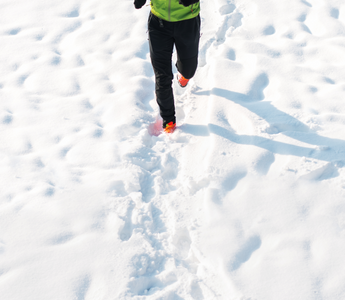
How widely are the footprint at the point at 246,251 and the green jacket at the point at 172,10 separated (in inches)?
59.1

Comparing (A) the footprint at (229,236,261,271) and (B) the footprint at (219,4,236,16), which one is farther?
(B) the footprint at (219,4,236,16)

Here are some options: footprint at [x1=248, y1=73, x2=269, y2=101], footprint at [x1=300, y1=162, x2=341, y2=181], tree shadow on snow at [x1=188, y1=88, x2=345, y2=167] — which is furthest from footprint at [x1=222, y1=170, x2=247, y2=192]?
footprint at [x1=248, y1=73, x2=269, y2=101]

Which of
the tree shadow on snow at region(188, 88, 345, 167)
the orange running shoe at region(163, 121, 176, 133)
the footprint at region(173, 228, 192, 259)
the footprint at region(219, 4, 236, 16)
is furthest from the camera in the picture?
the footprint at region(219, 4, 236, 16)

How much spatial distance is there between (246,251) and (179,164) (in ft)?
2.58

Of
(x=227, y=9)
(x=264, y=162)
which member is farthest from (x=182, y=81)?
(x=227, y=9)

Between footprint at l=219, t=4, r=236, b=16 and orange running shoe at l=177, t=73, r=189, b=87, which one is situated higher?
footprint at l=219, t=4, r=236, b=16

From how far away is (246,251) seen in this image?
1.77 meters

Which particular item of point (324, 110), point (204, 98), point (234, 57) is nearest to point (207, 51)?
point (234, 57)

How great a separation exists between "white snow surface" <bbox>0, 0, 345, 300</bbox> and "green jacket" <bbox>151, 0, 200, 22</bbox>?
0.78 metres

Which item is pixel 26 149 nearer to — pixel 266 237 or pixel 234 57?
pixel 266 237

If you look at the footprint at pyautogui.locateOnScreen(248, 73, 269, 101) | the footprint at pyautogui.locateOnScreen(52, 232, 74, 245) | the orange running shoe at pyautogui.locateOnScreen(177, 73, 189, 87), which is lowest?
the footprint at pyautogui.locateOnScreen(52, 232, 74, 245)

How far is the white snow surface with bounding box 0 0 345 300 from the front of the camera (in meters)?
1.69

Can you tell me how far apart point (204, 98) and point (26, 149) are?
150cm

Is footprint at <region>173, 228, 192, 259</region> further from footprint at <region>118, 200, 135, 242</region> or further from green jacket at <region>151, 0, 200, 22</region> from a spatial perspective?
green jacket at <region>151, 0, 200, 22</region>
